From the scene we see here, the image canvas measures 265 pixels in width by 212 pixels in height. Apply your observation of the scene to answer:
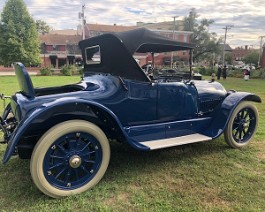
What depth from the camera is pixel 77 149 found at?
9.80ft

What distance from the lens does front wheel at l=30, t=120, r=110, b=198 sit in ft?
9.08

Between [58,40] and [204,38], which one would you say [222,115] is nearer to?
[58,40]

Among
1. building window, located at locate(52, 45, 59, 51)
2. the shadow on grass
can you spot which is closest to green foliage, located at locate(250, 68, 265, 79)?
the shadow on grass

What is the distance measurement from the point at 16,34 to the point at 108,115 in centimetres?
3114

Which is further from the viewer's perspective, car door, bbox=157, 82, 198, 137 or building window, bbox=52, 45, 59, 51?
building window, bbox=52, 45, 59, 51

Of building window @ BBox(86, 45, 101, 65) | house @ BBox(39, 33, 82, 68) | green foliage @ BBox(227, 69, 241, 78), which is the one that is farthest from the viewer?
house @ BBox(39, 33, 82, 68)

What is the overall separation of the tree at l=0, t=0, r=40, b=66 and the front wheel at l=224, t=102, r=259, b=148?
2975cm

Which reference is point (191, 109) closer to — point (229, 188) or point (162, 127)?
point (162, 127)

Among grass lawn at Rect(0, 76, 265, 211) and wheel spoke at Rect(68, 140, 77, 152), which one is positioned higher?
wheel spoke at Rect(68, 140, 77, 152)

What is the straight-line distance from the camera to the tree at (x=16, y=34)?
2991 cm

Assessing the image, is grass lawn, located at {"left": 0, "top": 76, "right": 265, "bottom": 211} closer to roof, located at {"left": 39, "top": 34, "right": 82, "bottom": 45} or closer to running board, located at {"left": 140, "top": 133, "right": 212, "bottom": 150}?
running board, located at {"left": 140, "top": 133, "right": 212, "bottom": 150}

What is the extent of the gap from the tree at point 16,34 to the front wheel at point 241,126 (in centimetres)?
2975

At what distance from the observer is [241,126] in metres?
4.45

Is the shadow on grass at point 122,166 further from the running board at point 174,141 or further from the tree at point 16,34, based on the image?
the tree at point 16,34
